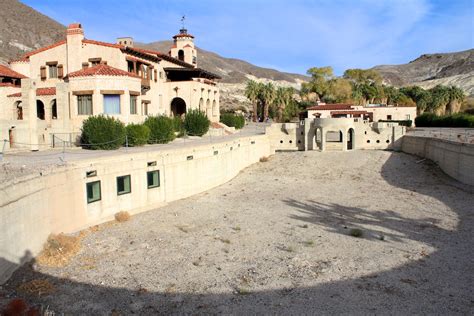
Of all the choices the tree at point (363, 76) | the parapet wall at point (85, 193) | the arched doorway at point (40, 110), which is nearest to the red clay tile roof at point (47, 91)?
the arched doorway at point (40, 110)

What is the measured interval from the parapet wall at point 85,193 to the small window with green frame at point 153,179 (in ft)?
0.90

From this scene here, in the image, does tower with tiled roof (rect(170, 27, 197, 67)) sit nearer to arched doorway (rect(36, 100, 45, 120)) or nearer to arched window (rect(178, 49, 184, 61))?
arched window (rect(178, 49, 184, 61))

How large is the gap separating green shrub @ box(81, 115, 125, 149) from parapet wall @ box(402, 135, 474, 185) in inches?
1145

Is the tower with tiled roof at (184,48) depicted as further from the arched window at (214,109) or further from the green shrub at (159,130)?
the green shrub at (159,130)

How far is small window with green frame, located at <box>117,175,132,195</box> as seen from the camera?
25594 mm

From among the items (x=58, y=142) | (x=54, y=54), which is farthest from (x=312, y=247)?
(x=54, y=54)

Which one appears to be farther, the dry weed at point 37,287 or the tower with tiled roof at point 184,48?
the tower with tiled roof at point 184,48

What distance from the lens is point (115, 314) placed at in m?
15.0

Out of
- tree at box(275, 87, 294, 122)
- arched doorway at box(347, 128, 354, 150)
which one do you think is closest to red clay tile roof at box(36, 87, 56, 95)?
arched doorway at box(347, 128, 354, 150)

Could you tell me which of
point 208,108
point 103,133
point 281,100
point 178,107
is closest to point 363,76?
point 281,100

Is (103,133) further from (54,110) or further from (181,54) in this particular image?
Answer: (181,54)

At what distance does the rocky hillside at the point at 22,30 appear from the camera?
103625mm

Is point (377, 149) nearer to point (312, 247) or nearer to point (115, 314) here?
point (312, 247)

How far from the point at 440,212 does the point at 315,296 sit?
54.5ft
